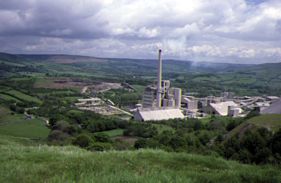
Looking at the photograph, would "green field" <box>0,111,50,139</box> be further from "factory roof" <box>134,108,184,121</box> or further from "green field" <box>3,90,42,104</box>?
"green field" <box>3,90,42,104</box>

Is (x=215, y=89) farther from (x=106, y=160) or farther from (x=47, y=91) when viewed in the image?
(x=106, y=160)

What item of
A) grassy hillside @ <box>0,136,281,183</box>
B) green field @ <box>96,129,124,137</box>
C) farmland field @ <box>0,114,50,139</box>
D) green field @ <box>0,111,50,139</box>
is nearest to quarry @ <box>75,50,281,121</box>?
green field @ <box>96,129,124,137</box>

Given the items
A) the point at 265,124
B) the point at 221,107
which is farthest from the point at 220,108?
the point at 265,124

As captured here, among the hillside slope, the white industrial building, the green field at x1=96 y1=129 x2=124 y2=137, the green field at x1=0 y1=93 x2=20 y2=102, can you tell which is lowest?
the white industrial building

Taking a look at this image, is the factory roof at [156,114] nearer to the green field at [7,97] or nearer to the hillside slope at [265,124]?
the hillside slope at [265,124]

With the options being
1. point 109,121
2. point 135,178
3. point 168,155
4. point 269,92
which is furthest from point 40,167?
point 269,92

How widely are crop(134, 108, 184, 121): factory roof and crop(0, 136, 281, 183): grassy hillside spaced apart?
211ft

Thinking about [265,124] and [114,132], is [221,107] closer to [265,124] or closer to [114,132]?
[114,132]

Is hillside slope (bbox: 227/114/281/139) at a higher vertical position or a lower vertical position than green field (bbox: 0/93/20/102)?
higher

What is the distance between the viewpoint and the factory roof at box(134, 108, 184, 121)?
75.7 metres

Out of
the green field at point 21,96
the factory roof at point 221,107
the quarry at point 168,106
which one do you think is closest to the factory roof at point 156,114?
the quarry at point 168,106

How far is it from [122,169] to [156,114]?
71.5 m

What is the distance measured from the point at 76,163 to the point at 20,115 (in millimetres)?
71291

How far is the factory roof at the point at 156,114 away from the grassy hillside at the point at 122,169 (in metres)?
64.4
